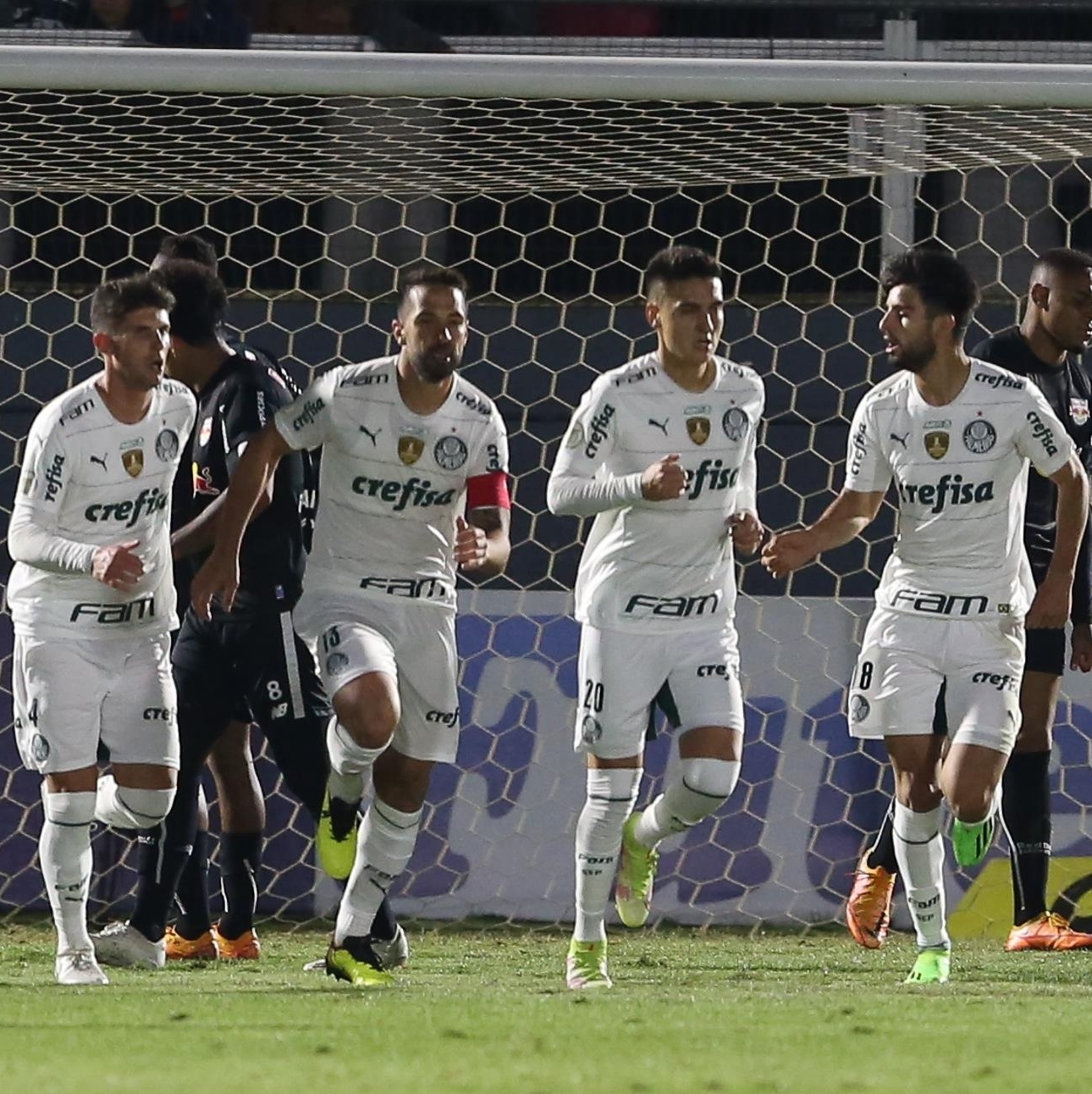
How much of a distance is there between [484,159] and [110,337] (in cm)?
214

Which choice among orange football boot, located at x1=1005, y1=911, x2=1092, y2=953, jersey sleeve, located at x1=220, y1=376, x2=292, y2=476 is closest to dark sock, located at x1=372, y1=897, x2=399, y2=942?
jersey sleeve, located at x1=220, y1=376, x2=292, y2=476

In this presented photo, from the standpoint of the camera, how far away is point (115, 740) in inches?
230

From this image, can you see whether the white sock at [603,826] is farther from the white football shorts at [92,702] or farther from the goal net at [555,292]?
the goal net at [555,292]

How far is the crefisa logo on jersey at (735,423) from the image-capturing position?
5988mm

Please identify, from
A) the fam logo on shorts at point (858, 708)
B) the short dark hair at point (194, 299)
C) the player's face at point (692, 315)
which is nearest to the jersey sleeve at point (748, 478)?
the player's face at point (692, 315)

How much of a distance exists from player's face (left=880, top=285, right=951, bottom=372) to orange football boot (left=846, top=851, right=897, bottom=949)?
5.78 feet

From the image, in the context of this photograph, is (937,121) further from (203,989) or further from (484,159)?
(203,989)

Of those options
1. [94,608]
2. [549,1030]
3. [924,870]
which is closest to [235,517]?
[94,608]

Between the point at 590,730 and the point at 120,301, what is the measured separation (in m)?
1.61

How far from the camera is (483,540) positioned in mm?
5637

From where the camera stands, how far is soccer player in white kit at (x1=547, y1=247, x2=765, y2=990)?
588 centimetres

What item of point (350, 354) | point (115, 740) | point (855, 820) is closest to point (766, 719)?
point (855, 820)

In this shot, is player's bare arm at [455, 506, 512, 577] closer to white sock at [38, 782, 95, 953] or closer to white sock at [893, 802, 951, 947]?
white sock at [38, 782, 95, 953]

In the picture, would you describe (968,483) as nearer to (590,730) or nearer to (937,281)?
(937,281)
